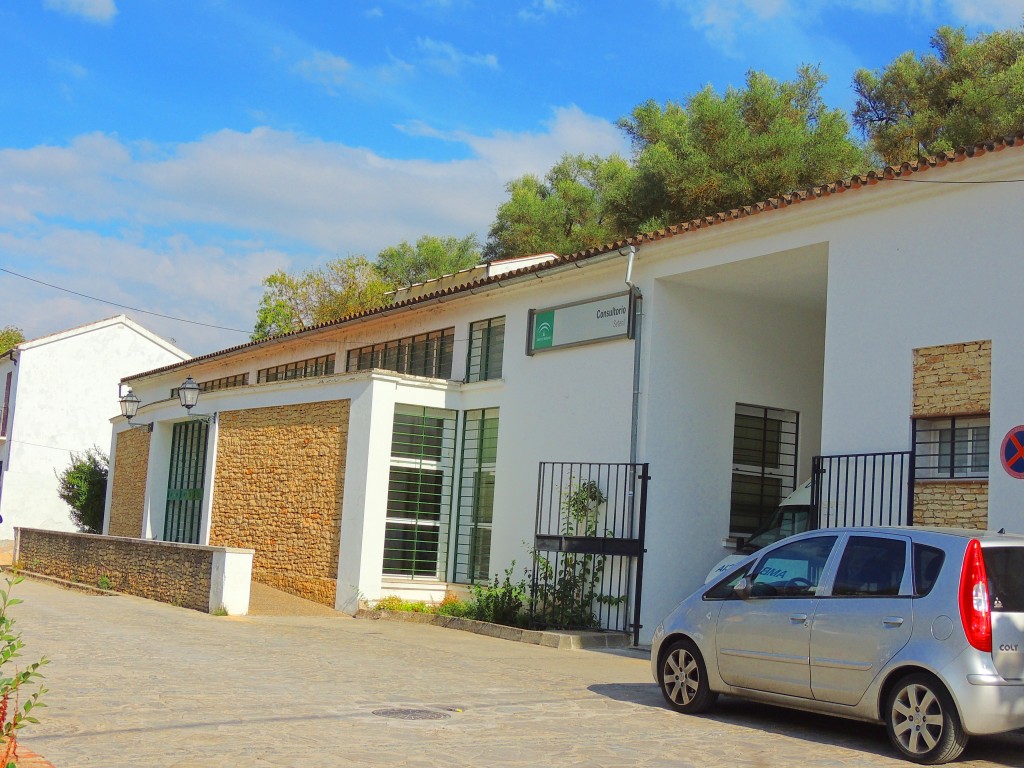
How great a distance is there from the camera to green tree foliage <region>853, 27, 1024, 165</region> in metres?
25.8

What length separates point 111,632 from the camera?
12945 millimetres

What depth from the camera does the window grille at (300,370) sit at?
77.9 ft

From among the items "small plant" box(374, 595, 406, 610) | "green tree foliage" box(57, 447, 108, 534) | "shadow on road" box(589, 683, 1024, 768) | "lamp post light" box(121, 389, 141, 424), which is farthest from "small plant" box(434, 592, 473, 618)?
"green tree foliage" box(57, 447, 108, 534)

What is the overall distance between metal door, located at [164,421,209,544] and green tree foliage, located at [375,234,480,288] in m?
20.3

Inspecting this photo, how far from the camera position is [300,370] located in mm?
25078

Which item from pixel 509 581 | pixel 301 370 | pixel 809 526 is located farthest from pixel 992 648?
pixel 301 370

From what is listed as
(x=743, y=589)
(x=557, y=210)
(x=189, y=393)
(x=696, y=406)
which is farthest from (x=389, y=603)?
(x=557, y=210)

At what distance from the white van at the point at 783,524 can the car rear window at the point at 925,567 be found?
656 cm

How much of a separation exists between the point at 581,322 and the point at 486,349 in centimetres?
274

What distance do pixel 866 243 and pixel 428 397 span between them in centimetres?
822

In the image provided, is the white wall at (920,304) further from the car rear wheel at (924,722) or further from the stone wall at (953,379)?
the car rear wheel at (924,722)

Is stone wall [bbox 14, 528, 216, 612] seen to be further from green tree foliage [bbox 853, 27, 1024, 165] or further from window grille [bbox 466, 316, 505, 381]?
green tree foliage [bbox 853, 27, 1024, 165]

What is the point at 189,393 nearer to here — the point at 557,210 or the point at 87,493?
the point at 87,493

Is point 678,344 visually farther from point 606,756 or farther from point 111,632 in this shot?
point 606,756
